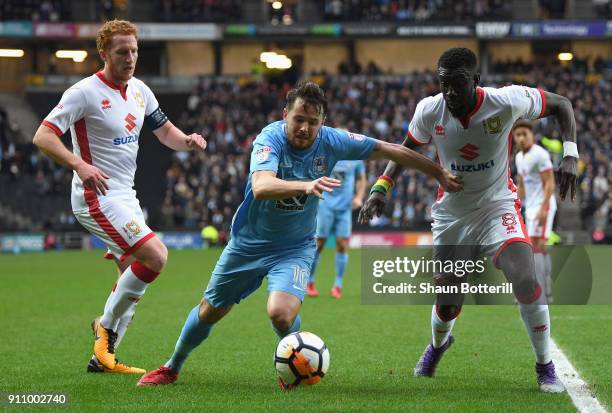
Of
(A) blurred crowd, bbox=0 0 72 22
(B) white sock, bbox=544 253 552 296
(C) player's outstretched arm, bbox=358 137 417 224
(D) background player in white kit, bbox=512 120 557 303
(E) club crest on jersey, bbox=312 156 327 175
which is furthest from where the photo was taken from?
(A) blurred crowd, bbox=0 0 72 22

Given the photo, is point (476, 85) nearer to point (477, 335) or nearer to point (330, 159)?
point (330, 159)

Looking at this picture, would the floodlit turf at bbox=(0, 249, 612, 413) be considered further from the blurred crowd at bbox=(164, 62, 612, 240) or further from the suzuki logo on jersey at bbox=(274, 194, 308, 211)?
the blurred crowd at bbox=(164, 62, 612, 240)

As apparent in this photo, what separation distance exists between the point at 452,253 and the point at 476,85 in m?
1.27

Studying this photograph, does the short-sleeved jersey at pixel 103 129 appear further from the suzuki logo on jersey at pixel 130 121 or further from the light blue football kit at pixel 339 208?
the light blue football kit at pixel 339 208

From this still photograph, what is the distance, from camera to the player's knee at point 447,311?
722 cm

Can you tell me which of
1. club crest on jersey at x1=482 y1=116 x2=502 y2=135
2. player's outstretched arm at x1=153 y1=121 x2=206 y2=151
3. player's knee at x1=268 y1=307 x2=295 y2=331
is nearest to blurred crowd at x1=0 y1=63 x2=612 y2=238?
player's outstretched arm at x1=153 y1=121 x2=206 y2=151

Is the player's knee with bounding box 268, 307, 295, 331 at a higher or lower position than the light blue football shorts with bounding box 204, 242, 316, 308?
lower

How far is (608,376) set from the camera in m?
7.14

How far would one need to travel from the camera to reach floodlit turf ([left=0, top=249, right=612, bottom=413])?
6.20 m

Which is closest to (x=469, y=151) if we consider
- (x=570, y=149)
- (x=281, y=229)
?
(x=570, y=149)

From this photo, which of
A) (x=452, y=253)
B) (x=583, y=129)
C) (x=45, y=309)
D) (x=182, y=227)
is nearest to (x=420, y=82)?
(x=583, y=129)

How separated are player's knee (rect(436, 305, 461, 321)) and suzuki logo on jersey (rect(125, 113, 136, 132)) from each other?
2.78 m

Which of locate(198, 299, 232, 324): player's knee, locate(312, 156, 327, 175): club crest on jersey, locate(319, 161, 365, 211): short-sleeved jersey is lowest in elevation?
locate(319, 161, 365, 211): short-sleeved jersey

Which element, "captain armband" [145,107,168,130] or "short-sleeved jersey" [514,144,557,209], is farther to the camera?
"short-sleeved jersey" [514,144,557,209]
